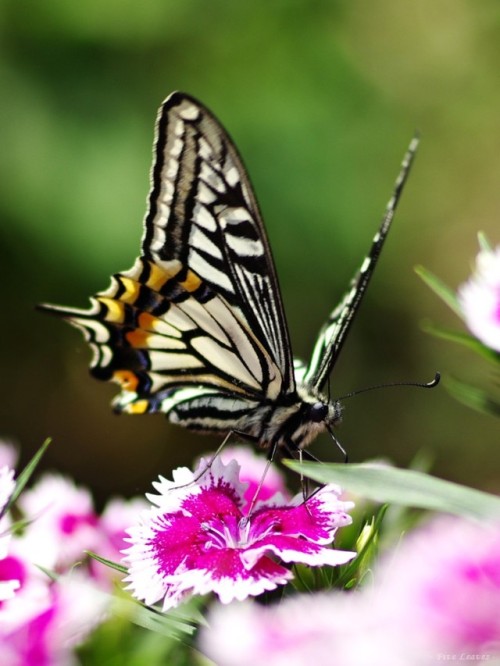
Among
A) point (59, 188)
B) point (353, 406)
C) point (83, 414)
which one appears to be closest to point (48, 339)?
point (83, 414)

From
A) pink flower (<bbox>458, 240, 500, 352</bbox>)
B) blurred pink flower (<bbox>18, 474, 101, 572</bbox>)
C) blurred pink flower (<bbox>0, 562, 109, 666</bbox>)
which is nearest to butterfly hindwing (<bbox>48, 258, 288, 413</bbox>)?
blurred pink flower (<bbox>18, 474, 101, 572</bbox>)

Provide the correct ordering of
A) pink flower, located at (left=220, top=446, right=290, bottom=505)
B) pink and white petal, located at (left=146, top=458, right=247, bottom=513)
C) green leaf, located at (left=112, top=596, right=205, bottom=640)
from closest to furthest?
green leaf, located at (left=112, top=596, right=205, bottom=640), pink and white petal, located at (left=146, top=458, right=247, bottom=513), pink flower, located at (left=220, top=446, right=290, bottom=505)

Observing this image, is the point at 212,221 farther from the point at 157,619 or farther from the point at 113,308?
the point at 157,619

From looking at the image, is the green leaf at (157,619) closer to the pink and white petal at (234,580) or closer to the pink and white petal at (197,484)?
the pink and white petal at (234,580)

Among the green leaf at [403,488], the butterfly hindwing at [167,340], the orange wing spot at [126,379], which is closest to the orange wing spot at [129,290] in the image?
the butterfly hindwing at [167,340]

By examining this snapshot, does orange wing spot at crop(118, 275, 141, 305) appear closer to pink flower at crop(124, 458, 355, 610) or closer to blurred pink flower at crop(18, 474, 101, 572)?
blurred pink flower at crop(18, 474, 101, 572)
